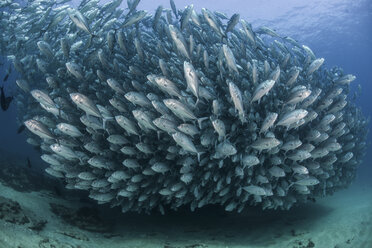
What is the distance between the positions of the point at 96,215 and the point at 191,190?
296 cm

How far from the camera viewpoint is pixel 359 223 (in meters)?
6.21

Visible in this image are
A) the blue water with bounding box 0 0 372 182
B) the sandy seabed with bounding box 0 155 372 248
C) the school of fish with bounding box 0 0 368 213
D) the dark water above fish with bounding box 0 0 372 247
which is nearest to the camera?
the sandy seabed with bounding box 0 155 372 248

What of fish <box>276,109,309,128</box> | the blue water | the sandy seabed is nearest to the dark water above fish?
the blue water

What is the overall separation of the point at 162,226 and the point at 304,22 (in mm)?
29227

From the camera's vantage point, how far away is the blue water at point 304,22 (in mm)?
23453

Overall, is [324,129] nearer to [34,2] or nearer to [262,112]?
[262,112]

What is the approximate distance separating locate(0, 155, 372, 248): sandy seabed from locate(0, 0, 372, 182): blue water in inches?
544

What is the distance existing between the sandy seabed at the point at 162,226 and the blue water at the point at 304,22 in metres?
13.8

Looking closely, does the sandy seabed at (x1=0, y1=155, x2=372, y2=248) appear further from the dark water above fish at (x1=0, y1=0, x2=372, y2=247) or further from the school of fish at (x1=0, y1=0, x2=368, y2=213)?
the dark water above fish at (x1=0, y1=0, x2=372, y2=247)

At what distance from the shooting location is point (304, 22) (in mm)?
29094

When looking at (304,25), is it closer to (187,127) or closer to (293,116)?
(293,116)

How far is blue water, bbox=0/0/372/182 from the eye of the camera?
2345 centimetres

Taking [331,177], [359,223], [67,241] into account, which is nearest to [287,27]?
[331,177]

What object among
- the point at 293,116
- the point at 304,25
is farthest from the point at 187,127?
the point at 304,25
